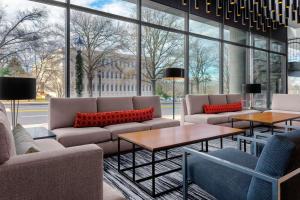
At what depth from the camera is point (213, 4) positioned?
611 centimetres

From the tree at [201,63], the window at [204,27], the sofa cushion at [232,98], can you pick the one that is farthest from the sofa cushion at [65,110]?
the sofa cushion at [232,98]

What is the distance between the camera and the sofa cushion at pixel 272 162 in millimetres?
1106

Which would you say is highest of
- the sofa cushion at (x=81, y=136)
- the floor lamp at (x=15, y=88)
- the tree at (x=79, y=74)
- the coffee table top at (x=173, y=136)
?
the tree at (x=79, y=74)

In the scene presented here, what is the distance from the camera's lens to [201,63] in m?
5.93

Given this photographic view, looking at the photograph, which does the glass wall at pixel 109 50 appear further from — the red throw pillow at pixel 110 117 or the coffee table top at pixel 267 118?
the coffee table top at pixel 267 118

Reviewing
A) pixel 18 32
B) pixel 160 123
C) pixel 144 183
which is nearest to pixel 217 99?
pixel 160 123

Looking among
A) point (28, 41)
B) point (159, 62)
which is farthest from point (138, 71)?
point (28, 41)

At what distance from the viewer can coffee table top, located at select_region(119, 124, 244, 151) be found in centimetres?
219

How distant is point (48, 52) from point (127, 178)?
2.71 meters

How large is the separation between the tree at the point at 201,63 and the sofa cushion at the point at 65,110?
3211 mm

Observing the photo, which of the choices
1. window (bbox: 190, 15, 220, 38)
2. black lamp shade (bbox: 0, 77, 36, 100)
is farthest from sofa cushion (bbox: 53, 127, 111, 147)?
window (bbox: 190, 15, 220, 38)

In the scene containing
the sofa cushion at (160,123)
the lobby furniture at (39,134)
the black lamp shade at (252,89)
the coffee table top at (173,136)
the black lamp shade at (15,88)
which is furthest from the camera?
the black lamp shade at (252,89)

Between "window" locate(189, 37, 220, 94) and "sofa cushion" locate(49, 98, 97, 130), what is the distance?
10.3ft

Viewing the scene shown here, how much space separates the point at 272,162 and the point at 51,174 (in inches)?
47.7
